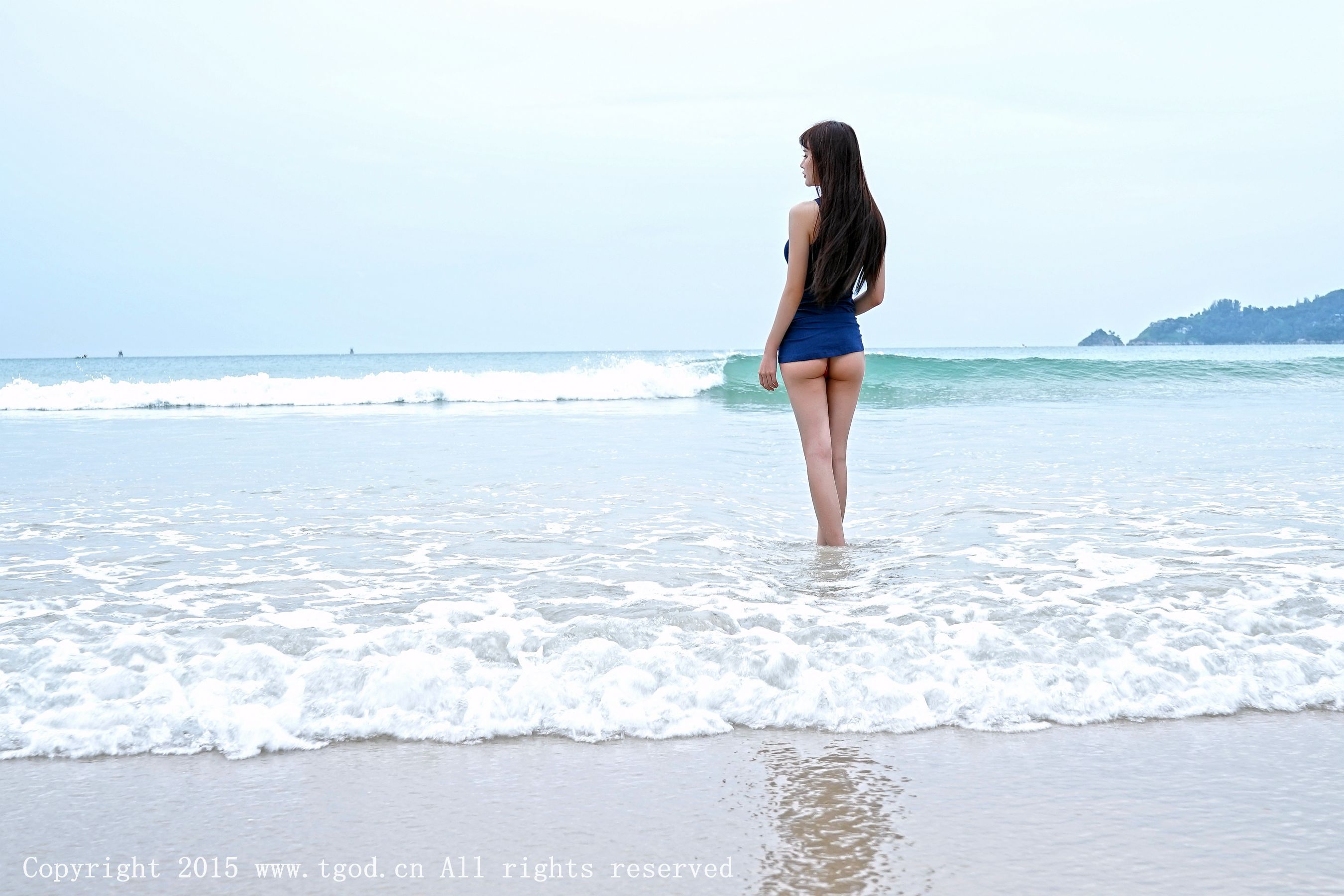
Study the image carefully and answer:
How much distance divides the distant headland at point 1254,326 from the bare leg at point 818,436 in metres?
80.5

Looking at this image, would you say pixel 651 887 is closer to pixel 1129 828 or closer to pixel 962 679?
pixel 1129 828

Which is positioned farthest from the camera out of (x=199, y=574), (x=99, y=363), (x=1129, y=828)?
(x=99, y=363)

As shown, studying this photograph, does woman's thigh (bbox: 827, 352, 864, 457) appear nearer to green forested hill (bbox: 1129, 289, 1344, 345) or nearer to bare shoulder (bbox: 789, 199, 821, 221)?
bare shoulder (bbox: 789, 199, 821, 221)

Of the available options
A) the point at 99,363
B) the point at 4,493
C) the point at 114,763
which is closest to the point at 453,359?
the point at 99,363

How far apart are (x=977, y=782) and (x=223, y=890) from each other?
149 centimetres

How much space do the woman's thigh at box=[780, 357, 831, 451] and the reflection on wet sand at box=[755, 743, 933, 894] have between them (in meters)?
2.15

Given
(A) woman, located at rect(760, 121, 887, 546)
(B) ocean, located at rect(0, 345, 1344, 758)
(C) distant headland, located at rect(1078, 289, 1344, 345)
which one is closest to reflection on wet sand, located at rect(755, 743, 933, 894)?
(B) ocean, located at rect(0, 345, 1344, 758)

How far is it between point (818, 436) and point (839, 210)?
97 centimetres

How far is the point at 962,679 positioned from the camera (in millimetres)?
2619

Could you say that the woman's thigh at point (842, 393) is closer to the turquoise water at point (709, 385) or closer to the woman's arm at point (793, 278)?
the woman's arm at point (793, 278)

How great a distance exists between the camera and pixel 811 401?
4.32 m

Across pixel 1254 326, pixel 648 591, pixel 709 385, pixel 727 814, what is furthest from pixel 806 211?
pixel 1254 326

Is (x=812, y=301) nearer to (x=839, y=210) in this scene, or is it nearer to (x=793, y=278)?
(x=793, y=278)

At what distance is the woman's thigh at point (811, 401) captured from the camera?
4.27 m
